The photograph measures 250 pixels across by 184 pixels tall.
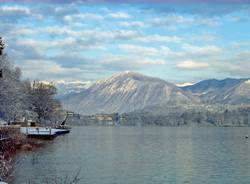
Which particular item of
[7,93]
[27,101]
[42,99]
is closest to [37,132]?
[27,101]

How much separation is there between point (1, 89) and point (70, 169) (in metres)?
33.4

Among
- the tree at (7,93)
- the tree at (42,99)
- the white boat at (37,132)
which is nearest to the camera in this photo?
the tree at (7,93)

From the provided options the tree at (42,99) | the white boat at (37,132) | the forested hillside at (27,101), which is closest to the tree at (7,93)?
the forested hillside at (27,101)

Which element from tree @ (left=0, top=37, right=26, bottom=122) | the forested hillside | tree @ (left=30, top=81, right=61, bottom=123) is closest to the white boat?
the forested hillside

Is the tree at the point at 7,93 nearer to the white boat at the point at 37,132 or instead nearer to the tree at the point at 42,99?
the white boat at the point at 37,132

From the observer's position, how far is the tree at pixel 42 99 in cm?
16025

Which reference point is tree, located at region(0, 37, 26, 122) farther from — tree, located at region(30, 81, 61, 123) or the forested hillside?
tree, located at region(30, 81, 61, 123)

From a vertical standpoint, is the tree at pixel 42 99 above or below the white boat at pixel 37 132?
above

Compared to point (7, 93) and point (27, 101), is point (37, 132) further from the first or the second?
point (7, 93)

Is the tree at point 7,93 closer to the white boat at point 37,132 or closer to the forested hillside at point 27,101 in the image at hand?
the forested hillside at point 27,101

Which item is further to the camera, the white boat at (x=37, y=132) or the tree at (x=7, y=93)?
the white boat at (x=37, y=132)

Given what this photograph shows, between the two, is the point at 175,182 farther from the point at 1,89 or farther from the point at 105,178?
the point at 1,89

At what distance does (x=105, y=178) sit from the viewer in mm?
58406

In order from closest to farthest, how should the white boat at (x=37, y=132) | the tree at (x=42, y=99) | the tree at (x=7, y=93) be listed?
1. the tree at (x=7, y=93)
2. the white boat at (x=37, y=132)
3. the tree at (x=42, y=99)
